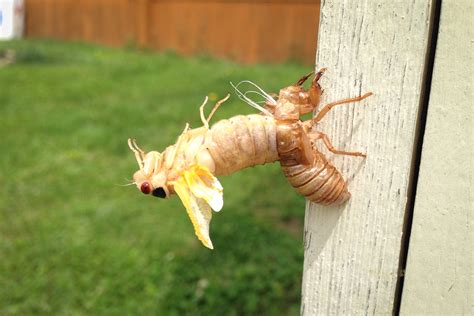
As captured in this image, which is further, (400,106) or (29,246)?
(29,246)

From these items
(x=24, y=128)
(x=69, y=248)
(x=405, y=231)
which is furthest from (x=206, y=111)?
(x=405, y=231)

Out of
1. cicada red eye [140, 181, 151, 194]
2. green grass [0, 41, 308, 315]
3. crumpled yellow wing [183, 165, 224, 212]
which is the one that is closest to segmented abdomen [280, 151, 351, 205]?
crumpled yellow wing [183, 165, 224, 212]

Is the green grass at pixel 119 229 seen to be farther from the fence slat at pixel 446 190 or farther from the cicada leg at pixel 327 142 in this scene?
the cicada leg at pixel 327 142

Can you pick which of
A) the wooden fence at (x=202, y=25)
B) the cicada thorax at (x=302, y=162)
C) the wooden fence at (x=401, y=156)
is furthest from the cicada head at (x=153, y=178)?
the wooden fence at (x=202, y=25)

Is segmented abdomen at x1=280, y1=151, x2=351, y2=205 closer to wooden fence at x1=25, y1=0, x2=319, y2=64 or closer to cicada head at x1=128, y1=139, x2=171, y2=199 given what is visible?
cicada head at x1=128, y1=139, x2=171, y2=199

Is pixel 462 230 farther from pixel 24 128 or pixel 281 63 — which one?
pixel 281 63

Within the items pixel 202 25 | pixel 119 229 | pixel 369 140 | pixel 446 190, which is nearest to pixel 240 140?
pixel 369 140

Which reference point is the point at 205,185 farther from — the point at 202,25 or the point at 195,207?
the point at 202,25
